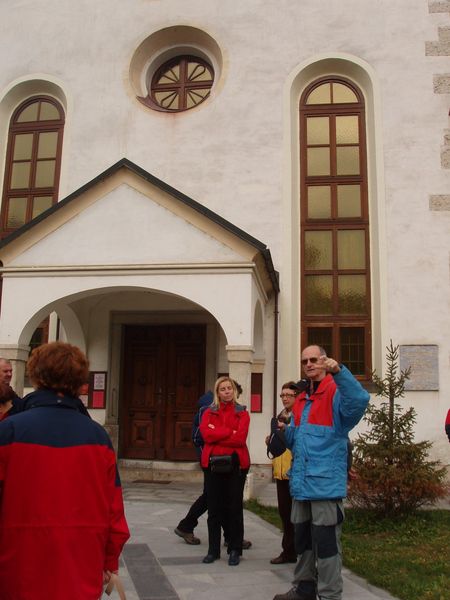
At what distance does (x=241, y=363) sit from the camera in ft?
27.5

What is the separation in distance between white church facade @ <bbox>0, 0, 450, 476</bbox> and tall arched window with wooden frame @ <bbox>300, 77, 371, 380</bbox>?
3 cm

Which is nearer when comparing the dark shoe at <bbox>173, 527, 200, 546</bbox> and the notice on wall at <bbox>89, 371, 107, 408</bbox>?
the dark shoe at <bbox>173, 527, 200, 546</bbox>

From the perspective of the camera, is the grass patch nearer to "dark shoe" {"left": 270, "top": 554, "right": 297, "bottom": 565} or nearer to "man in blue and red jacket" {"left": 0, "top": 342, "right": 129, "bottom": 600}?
"dark shoe" {"left": 270, "top": 554, "right": 297, "bottom": 565}

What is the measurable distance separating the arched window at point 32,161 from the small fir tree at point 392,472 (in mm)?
8052

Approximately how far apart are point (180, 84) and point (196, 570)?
1015 cm

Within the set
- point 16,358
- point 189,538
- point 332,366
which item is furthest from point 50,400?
point 16,358

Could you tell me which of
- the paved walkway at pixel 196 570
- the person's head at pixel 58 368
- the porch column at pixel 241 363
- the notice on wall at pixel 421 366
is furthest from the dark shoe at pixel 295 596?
the notice on wall at pixel 421 366

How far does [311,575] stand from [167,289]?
200 inches

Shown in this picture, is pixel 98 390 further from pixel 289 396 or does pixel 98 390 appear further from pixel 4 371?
pixel 4 371

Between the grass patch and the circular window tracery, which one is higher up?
the circular window tracery

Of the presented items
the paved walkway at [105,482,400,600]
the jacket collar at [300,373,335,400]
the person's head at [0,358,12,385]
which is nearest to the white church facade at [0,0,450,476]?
the paved walkway at [105,482,400,600]

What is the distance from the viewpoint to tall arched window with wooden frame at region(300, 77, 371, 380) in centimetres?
1109

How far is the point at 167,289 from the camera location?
28.1ft

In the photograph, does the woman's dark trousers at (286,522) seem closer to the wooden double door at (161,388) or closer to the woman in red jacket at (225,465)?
the woman in red jacket at (225,465)
